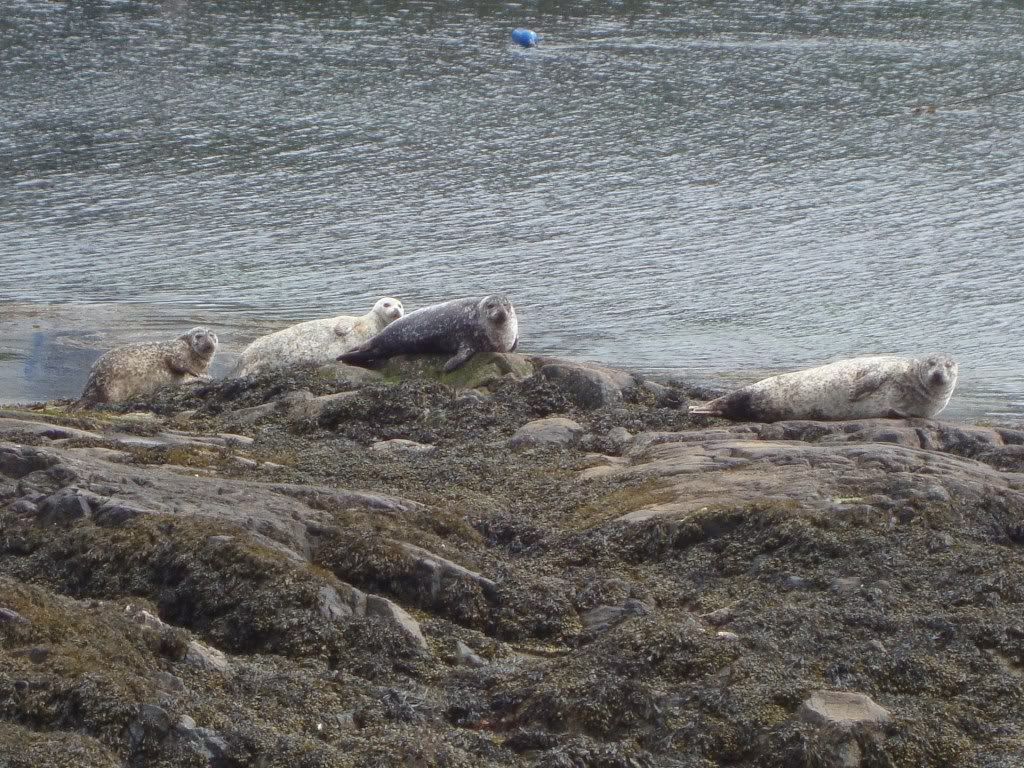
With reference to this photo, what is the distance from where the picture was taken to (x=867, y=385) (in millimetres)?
10977

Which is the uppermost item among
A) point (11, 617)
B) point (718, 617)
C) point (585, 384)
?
point (11, 617)

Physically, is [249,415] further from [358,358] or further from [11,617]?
[11,617]

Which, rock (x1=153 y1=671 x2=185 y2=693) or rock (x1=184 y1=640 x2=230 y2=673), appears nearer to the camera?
rock (x1=153 y1=671 x2=185 y2=693)

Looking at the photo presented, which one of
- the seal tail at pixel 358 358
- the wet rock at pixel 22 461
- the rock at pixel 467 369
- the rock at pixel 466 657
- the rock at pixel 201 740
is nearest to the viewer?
the rock at pixel 201 740

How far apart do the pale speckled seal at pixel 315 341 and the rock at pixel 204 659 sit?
315 inches

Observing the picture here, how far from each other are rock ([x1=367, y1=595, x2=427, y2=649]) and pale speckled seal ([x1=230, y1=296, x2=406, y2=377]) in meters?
7.37

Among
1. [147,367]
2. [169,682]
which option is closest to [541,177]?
[147,367]

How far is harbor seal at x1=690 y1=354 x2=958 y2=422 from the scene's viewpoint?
10875mm

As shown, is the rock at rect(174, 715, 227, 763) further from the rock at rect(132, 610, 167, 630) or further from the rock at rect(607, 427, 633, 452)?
the rock at rect(607, 427, 633, 452)

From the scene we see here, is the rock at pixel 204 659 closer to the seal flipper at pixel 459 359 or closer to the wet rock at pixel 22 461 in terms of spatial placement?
the wet rock at pixel 22 461

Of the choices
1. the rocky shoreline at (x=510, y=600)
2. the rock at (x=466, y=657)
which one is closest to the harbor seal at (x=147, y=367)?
the rocky shoreline at (x=510, y=600)

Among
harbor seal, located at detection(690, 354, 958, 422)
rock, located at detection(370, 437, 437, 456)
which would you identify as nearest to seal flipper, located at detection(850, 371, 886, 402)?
harbor seal, located at detection(690, 354, 958, 422)

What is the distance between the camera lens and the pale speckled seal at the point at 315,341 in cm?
1335

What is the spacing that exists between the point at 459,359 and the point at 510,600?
604 centimetres
